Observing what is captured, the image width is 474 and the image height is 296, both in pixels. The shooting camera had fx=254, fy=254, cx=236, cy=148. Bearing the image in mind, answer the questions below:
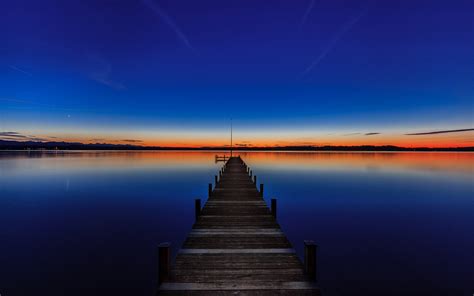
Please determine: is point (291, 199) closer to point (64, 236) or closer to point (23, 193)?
point (64, 236)

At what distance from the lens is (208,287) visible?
18.6ft

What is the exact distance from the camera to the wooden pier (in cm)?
567

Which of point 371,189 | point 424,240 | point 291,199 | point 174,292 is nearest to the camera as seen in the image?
point 174,292

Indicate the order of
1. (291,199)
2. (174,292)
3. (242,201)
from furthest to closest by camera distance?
1. (291,199)
2. (242,201)
3. (174,292)

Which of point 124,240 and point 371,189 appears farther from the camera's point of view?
point 371,189

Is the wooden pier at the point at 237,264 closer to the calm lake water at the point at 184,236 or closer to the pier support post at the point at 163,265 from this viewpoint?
the pier support post at the point at 163,265

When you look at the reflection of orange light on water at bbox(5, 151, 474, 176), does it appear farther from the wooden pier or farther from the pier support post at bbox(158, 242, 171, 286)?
the pier support post at bbox(158, 242, 171, 286)

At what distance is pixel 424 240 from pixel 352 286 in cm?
687

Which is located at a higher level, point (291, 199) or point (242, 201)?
point (242, 201)

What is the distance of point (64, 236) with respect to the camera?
1306 centimetres

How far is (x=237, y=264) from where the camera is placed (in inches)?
261

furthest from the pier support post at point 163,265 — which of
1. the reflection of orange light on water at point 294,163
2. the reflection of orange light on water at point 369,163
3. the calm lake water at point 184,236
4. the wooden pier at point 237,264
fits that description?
the reflection of orange light on water at point 369,163

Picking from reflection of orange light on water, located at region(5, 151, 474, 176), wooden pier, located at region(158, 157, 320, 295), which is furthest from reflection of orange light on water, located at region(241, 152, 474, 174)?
wooden pier, located at region(158, 157, 320, 295)

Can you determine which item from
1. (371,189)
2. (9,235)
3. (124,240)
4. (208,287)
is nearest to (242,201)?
(124,240)
